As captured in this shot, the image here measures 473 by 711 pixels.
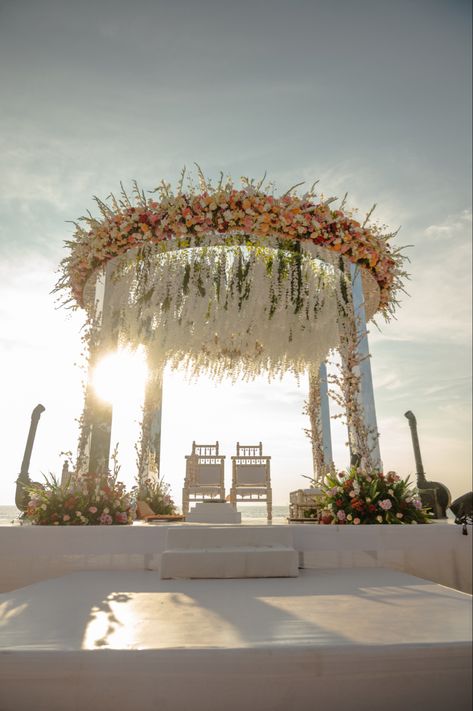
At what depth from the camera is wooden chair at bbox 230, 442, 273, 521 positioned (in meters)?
8.73

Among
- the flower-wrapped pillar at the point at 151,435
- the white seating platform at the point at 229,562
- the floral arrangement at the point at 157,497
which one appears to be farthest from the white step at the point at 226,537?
the flower-wrapped pillar at the point at 151,435

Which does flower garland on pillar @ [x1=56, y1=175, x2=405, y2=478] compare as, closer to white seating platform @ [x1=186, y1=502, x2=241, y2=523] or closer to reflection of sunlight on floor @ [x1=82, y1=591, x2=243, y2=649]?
reflection of sunlight on floor @ [x1=82, y1=591, x2=243, y2=649]

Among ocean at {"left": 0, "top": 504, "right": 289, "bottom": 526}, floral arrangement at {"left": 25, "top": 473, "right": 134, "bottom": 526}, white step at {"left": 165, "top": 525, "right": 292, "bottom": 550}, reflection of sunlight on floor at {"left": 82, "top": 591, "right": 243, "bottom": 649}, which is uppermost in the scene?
floral arrangement at {"left": 25, "top": 473, "right": 134, "bottom": 526}

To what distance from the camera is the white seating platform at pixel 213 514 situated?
678 cm

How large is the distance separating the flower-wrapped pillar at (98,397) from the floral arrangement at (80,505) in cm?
43

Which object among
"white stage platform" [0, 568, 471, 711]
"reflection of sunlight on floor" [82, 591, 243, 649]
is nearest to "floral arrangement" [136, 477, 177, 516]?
"reflection of sunlight on floor" [82, 591, 243, 649]

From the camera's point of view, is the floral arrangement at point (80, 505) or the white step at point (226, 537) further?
the floral arrangement at point (80, 505)

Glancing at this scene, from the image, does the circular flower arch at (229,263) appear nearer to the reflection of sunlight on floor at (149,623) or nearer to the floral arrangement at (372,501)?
the floral arrangement at (372,501)

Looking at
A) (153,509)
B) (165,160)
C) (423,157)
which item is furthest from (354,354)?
(153,509)

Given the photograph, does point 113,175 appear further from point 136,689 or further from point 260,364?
point 136,689

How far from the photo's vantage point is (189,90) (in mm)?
4551

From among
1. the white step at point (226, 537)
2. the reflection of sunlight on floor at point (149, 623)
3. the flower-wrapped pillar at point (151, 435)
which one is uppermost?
the flower-wrapped pillar at point (151, 435)

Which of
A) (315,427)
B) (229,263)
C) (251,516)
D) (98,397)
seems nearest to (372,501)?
(229,263)

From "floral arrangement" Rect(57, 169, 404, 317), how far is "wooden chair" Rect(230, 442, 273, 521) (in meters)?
5.97
